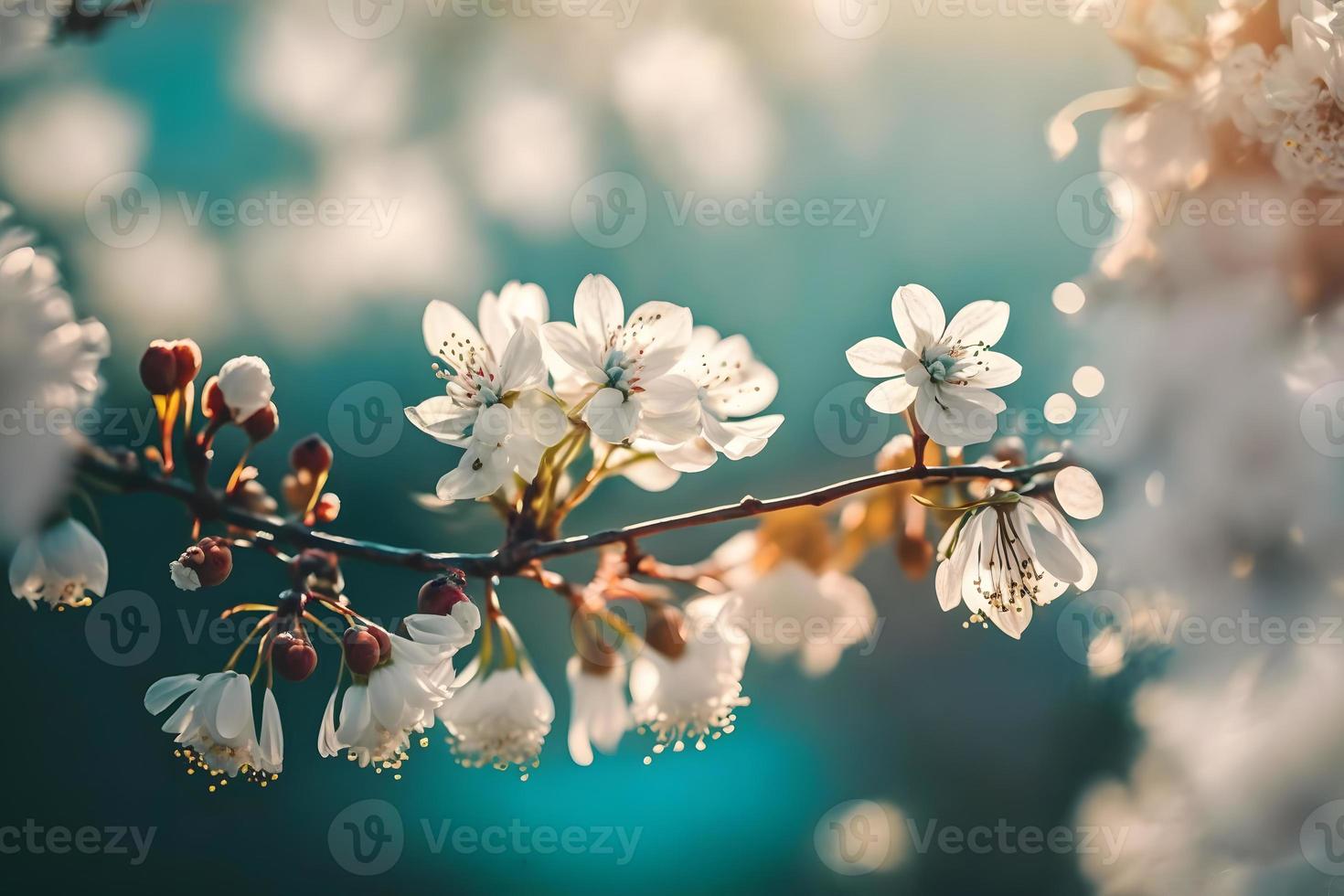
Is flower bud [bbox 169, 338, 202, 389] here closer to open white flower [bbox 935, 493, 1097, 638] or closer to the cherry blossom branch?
the cherry blossom branch

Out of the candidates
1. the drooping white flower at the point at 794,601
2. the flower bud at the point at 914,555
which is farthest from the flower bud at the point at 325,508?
the flower bud at the point at 914,555

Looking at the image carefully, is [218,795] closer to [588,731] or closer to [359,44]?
[588,731]

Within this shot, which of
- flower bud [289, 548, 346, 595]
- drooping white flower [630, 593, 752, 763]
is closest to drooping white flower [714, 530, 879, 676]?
drooping white flower [630, 593, 752, 763]

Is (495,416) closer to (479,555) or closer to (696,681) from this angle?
(479,555)

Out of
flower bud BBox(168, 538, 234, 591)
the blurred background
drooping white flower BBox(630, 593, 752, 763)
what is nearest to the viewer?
flower bud BBox(168, 538, 234, 591)

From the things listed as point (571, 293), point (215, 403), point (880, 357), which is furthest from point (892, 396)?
point (571, 293)

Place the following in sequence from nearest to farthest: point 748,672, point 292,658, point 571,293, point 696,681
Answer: point 292,658, point 696,681, point 748,672, point 571,293

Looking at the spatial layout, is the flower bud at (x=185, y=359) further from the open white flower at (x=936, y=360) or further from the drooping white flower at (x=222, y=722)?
the open white flower at (x=936, y=360)
